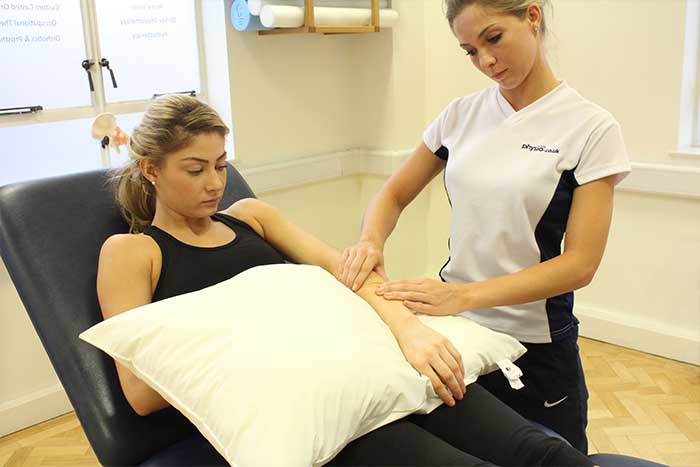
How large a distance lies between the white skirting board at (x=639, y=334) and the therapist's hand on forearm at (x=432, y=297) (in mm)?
1918

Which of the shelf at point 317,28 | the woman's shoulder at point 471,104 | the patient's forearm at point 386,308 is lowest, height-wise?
the patient's forearm at point 386,308

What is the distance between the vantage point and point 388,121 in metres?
3.55

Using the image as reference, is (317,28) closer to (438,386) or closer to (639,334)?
(639,334)

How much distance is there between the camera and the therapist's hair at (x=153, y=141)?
5.11 ft

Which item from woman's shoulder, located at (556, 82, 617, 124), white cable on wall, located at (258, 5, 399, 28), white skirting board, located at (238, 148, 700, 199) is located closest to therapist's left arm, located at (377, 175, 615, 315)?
woman's shoulder, located at (556, 82, 617, 124)

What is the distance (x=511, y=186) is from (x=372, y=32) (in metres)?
2.10

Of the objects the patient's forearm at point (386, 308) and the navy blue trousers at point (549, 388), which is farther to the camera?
the navy blue trousers at point (549, 388)

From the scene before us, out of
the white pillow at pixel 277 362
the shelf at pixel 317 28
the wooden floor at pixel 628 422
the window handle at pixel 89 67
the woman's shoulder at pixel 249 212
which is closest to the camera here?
the white pillow at pixel 277 362

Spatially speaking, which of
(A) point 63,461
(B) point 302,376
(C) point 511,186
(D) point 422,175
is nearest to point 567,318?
(C) point 511,186

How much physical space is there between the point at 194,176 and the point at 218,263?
189 mm

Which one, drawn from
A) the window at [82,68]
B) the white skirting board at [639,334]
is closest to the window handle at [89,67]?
the window at [82,68]

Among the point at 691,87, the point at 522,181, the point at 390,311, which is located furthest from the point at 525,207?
the point at 691,87

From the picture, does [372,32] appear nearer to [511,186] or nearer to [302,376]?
[511,186]

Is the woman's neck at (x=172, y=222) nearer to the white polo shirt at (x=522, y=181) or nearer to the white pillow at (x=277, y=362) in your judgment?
the white pillow at (x=277, y=362)
